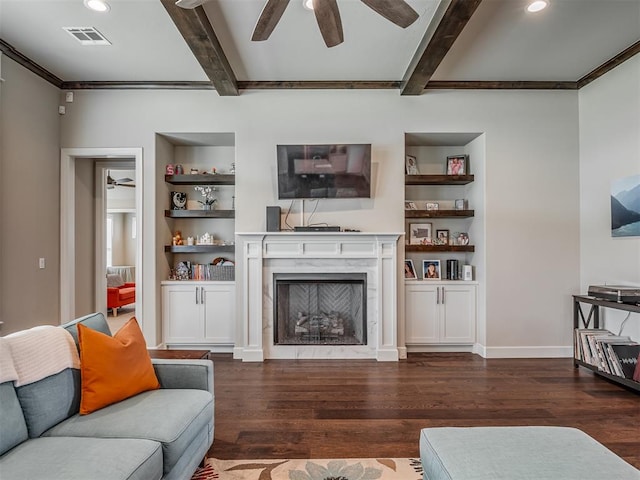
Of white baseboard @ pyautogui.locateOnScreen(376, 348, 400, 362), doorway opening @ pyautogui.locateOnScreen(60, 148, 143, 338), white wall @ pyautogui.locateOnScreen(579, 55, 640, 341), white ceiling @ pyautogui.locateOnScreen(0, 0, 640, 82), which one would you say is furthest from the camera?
doorway opening @ pyautogui.locateOnScreen(60, 148, 143, 338)

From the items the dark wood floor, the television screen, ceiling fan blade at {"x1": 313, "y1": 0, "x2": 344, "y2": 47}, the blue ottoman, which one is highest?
ceiling fan blade at {"x1": 313, "y1": 0, "x2": 344, "y2": 47}

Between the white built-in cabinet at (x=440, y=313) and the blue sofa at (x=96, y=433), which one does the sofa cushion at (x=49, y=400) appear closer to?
the blue sofa at (x=96, y=433)

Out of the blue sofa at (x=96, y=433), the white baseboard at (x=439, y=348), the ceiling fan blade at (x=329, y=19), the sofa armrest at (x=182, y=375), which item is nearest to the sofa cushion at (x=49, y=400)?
the blue sofa at (x=96, y=433)

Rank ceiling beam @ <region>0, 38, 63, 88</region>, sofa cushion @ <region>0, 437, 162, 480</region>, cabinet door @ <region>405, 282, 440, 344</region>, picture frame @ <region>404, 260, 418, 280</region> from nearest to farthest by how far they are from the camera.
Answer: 1. sofa cushion @ <region>0, 437, 162, 480</region>
2. ceiling beam @ <region>0, 38, 63, 88</region>
3. cabinet door @ <region>405, 282, 440, 344</region>
4. picture frame @ <region>404, 260, 418, 280</region>

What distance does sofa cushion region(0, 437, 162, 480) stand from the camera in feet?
4.10

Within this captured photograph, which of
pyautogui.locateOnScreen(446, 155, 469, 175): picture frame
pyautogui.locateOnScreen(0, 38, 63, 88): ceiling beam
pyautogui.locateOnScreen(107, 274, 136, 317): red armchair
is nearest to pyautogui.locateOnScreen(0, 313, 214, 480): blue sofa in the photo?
pyautogui.locateOnScreen(0, 38, 63, 88): ceiling beam

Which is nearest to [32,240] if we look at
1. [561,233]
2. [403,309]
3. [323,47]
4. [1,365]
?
[1,365]

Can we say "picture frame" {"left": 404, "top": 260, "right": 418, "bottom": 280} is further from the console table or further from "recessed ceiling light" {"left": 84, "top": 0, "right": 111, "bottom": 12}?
"recessed ceiling light" {"left": 84, "top": 0, "right": 111, "bottom": 12}

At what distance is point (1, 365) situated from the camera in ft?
4.84

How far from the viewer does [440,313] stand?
4.20 metres

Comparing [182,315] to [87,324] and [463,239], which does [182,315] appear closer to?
[87,324]

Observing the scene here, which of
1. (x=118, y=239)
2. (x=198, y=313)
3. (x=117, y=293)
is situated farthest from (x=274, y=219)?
(x=118, y=239)

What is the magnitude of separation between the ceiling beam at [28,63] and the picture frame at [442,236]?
475cm

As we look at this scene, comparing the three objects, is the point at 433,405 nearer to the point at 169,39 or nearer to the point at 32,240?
the point at 169,39
